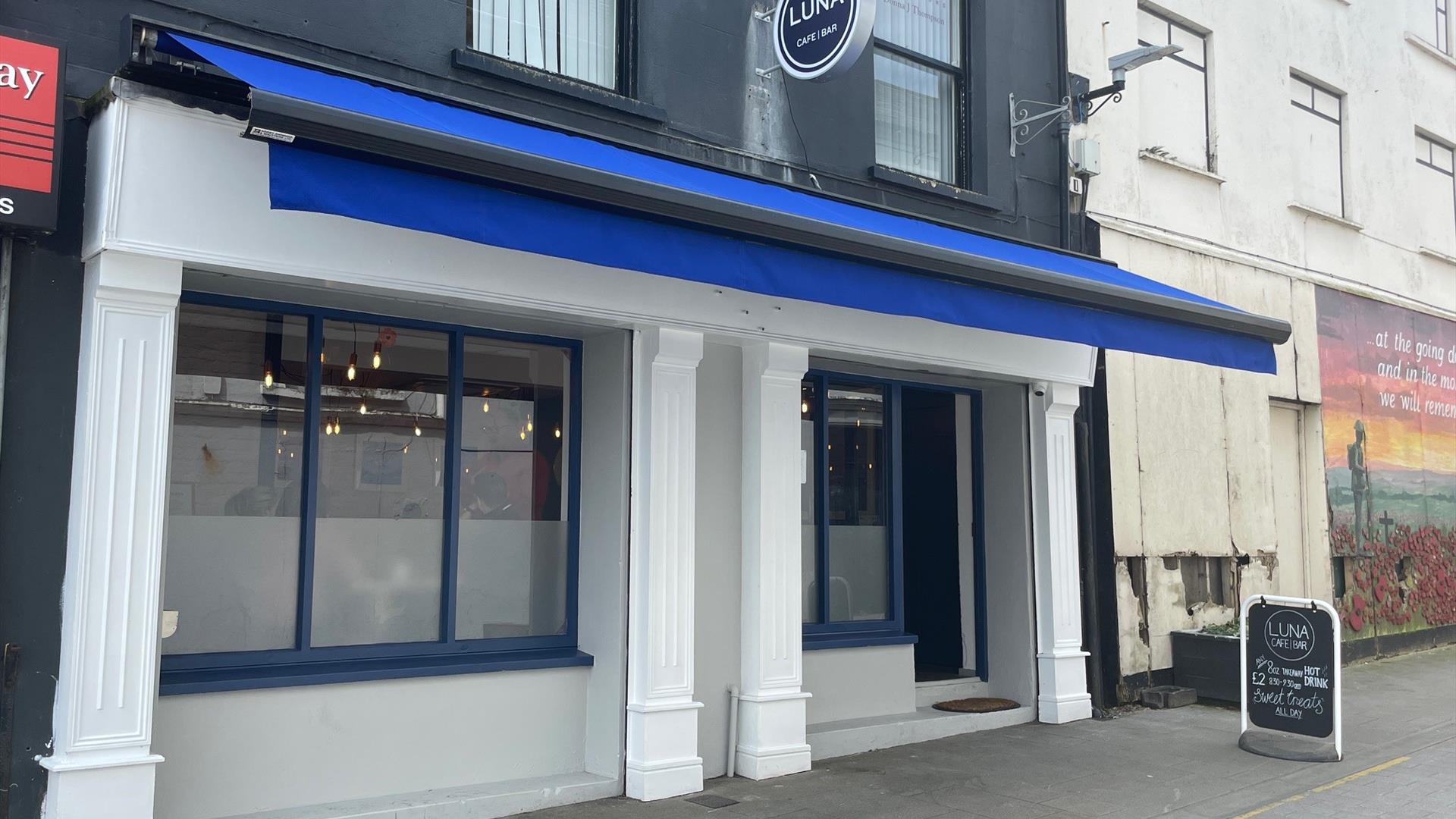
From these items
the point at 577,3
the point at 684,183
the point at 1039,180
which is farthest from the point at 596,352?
the point at 1039,180

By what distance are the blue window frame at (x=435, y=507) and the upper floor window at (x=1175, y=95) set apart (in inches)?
277

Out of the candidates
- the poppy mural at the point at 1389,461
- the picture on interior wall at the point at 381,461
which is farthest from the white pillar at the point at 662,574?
the poppy mural at the point at 1389,461

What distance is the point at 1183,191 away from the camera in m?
12.0

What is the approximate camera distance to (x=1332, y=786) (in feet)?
25.4

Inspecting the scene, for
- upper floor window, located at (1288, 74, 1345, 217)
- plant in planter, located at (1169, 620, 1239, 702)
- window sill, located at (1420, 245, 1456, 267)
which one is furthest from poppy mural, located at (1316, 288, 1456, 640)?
plant in planter, located at (1169, 620, 1239, 702)

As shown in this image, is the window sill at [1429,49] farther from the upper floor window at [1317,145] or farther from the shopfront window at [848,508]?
the shopfront window at [848,508]

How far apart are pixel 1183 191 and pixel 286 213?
362 inches

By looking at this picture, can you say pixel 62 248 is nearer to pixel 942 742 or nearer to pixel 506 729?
pixel 506 729

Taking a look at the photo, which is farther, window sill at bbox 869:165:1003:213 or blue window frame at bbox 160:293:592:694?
window sill at bbox 869:165:1003:213

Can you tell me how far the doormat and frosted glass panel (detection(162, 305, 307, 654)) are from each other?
5.53 m

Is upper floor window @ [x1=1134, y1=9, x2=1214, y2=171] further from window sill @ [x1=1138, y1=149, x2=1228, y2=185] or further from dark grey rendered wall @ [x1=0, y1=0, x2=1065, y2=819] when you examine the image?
dark grey rendered wall @ [x1=0, y1=0, x2=1065, y2=819]

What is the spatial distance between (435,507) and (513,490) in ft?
1.84

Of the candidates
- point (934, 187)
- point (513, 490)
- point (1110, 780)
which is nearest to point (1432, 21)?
point (934, 187)

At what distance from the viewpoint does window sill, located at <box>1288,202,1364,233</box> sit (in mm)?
13414
